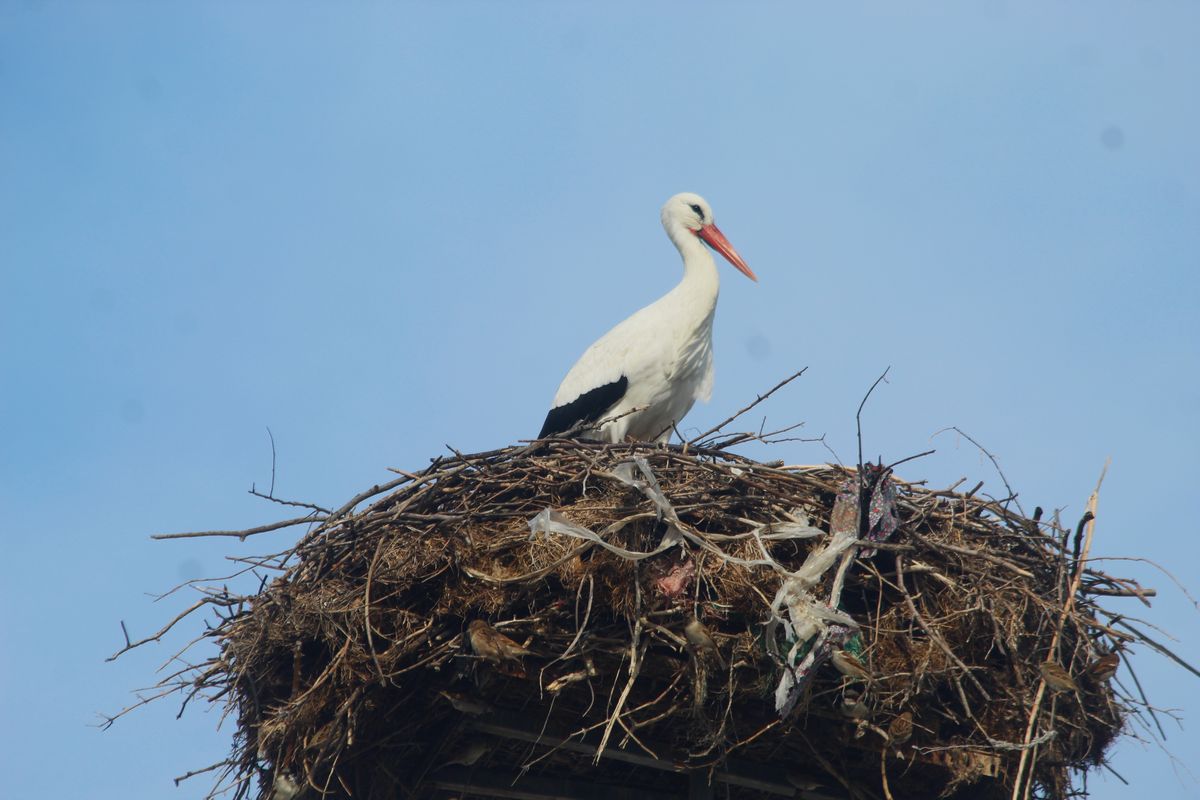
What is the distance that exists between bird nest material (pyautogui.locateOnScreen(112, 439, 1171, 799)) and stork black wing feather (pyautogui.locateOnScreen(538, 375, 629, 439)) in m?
1.26

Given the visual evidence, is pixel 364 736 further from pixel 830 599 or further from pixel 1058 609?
pixel 1058 609

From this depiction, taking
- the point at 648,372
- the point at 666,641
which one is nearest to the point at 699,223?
the point at 648,372

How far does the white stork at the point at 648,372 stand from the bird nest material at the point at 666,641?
1.26 metres

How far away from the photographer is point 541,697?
5383 millimetres

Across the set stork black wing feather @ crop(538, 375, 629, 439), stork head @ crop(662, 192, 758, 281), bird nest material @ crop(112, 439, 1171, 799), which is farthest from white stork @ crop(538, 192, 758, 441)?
bird nest material @ crop(112, 439, 1171, 799)

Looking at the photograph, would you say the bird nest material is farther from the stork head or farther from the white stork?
the stork head

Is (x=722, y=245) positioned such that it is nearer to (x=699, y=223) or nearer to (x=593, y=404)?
(x=699, y=223)

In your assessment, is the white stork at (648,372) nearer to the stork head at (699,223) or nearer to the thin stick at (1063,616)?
the stork head at (699,223)

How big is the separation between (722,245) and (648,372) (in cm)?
145

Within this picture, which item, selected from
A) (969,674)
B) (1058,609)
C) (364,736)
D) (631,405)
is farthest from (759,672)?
(631,405)

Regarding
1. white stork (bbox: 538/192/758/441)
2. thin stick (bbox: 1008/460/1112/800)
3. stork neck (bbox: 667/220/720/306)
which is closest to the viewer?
thin stick (bbox: 1008/460/1112/800)

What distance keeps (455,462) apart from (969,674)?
2.18 metres

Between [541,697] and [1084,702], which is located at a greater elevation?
[541,697]

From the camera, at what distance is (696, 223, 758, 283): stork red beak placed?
829 cm
